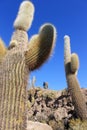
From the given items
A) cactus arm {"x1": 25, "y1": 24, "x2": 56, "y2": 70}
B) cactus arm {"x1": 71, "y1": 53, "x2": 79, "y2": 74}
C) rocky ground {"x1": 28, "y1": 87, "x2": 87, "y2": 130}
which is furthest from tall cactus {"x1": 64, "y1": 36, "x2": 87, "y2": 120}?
cactus arm {"x1": 25, "y1": 24, "x2": 56, "y2": 70}

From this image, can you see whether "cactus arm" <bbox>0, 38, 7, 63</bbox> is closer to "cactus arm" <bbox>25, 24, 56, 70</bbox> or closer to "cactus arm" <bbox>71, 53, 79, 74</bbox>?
"cactus arm" <bbox>25, 24, 56, 70</bbox>

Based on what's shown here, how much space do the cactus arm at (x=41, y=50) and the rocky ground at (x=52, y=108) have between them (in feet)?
26.2

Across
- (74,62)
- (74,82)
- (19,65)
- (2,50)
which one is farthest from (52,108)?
(19,65)

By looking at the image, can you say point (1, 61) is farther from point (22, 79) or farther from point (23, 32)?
point (23, 32)

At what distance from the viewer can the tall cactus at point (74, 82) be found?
44.2ft

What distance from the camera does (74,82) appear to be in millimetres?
13969

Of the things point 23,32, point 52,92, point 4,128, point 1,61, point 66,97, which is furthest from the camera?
point 52,92

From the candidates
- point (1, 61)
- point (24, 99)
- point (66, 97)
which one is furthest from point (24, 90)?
point (66, 97)

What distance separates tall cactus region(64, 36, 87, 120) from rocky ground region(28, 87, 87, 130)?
592 mm

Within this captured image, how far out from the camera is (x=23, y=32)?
6199 mm

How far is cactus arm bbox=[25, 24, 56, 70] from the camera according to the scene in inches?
215

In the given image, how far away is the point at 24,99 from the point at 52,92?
1453 cm

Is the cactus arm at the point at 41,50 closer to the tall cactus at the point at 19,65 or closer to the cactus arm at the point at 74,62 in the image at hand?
the tall cactus at the point at 19,65

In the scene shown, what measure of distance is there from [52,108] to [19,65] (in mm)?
13643
